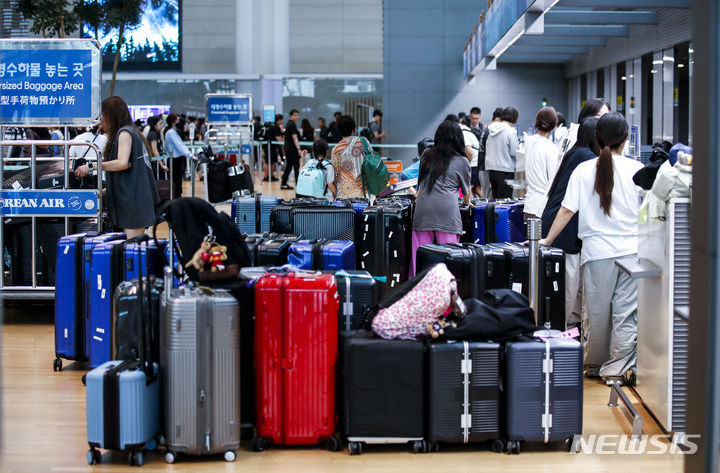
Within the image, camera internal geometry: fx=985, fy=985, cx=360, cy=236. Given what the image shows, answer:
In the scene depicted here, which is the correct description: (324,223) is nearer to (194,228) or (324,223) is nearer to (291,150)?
(194,228)

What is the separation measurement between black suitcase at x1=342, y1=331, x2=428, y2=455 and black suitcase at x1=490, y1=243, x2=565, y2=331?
173 cm

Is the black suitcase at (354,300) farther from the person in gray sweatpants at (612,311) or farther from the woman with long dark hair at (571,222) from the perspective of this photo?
the woman with long dark hair at (571,222)

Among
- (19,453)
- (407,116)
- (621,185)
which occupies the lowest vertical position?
(19,453)

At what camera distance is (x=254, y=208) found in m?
9.55

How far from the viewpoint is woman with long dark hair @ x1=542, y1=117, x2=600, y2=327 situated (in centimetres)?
699

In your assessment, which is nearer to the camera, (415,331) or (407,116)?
(415,331)

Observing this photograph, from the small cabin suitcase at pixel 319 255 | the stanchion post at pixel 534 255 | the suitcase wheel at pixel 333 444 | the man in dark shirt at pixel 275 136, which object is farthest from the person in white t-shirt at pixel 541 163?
the man in dark shirt at pixel 275 136

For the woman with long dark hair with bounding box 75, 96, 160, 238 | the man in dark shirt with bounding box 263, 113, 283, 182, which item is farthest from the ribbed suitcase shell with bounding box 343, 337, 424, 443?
the man in dark shirt with bounding box 263, 113, 283, 182

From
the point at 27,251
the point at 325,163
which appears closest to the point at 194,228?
the point at 27,251

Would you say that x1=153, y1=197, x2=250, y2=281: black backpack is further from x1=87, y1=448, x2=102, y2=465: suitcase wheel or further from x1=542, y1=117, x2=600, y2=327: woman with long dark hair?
x1=542, y1=117, x2=600, y2=327: woman with long dark hair

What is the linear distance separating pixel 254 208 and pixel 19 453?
4.62 m

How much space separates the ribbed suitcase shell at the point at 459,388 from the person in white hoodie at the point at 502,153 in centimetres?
873

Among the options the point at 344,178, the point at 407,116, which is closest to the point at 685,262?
the point at 344,178

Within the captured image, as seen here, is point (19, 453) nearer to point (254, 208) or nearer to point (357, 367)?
point (357, 367)
